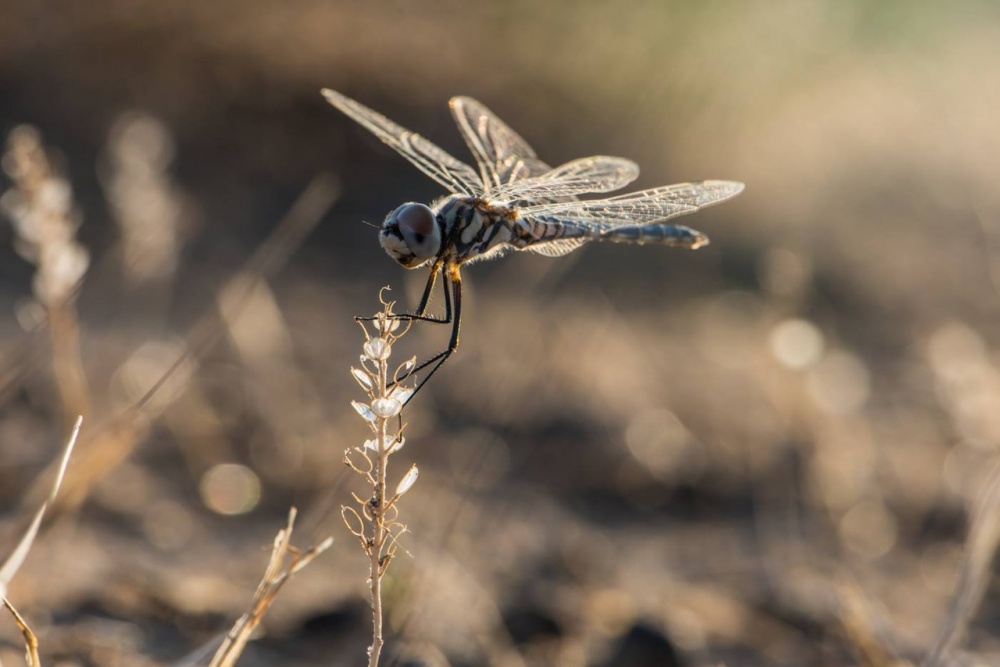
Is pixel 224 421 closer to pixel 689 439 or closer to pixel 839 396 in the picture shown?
pixel 689 439

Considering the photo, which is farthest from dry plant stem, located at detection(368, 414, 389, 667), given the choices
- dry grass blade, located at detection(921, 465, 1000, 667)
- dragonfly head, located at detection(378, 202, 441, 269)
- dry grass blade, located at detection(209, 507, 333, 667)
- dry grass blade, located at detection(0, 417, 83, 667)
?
dry grass blade, located at detection(921, 465, 1000, 667)

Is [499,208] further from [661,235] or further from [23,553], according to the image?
[23,553]

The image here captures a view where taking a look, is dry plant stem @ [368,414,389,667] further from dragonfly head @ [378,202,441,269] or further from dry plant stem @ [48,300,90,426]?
dry plant stem @ [48,300,90,426]

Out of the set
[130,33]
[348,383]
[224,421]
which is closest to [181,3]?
[130,33]

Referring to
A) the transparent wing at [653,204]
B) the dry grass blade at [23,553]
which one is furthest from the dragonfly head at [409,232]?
the dry grass blade at [23,553]

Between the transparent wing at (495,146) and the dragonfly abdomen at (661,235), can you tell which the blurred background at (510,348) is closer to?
the dragonfly abdomen at (661,235)

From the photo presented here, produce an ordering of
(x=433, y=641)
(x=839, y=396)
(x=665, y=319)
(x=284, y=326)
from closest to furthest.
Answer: (x=433, y=641), (x=839, y=396), (x=284, y=326), (x=665, y=319)
